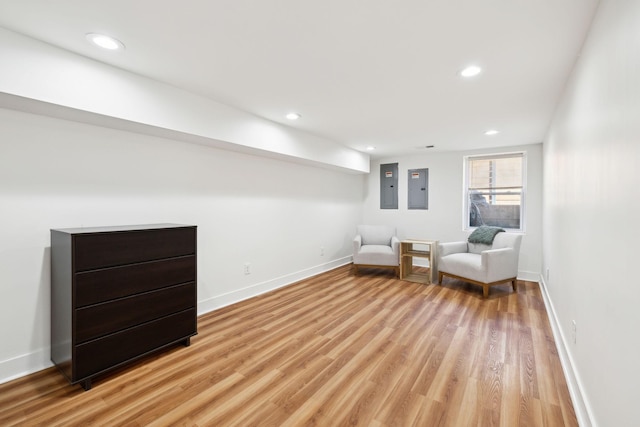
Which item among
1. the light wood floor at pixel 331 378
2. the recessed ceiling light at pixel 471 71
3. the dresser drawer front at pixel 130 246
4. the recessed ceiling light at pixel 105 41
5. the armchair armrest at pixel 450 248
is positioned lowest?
the light wood floor at pixel 331 378

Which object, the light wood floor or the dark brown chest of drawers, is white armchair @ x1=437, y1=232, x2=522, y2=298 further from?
the dark brown chest of drawers

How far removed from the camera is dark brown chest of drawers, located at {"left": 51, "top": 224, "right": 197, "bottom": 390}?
197 centimetres

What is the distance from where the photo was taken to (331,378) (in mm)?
2113

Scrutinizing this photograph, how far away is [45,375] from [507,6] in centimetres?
385

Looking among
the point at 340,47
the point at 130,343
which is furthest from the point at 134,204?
the point at 340,47

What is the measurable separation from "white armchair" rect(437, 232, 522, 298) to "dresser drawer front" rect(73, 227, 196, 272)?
360cm

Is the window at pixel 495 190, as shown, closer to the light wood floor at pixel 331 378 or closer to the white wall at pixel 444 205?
the white wall at pixel 444 205

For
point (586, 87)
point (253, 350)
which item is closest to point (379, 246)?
point (253, 350)

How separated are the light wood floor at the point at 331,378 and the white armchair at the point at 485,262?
0.67 m

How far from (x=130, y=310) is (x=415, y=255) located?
3.96 m

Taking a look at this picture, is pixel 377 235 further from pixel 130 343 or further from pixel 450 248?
pixel 130 343

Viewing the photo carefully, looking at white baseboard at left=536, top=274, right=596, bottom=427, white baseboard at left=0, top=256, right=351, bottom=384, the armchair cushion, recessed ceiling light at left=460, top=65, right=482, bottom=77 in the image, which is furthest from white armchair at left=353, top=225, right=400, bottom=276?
recessed ceiling light at left=460, top=65, right=482, bottom=77

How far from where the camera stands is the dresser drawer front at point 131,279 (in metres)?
2.00

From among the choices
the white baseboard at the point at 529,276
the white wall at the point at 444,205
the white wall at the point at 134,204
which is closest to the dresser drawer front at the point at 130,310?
the white wall at the point at 134,204
